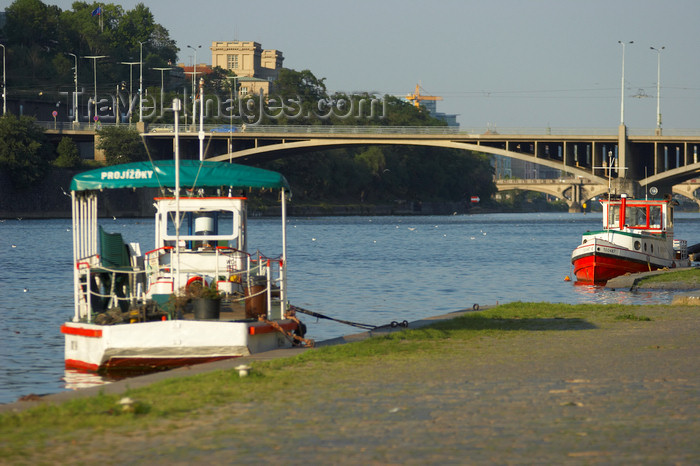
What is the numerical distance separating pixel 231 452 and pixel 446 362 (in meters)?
5.84

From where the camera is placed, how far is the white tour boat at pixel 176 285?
15234 millimetres

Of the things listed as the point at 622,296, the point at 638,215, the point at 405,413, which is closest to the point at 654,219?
the point at 638,215

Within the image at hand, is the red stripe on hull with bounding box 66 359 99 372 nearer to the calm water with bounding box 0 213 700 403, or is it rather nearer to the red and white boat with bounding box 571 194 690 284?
the calm water with bounding box 0 213 700 403

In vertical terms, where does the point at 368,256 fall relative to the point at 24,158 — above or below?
below

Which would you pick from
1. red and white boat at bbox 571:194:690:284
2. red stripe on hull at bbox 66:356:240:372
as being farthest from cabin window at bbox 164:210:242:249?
red and white boat at bbox 571:194:690:284

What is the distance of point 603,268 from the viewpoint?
127 feet

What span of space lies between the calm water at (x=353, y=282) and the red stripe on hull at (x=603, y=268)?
2.83 ft

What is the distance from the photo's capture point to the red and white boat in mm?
38875

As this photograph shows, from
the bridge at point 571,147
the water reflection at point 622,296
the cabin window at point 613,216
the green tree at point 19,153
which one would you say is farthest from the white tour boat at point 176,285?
the green tree at point 19,153

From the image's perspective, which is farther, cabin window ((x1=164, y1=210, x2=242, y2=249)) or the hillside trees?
the hillside trees

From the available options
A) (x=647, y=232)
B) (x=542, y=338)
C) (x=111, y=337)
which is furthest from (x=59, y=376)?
(x=647, y=232)

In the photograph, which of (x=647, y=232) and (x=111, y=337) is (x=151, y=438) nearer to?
(x=111, y=337)

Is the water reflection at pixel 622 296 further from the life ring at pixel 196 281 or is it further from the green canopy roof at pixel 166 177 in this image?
the green canopy roof at pixel 166 177

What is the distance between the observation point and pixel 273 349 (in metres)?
16.5
